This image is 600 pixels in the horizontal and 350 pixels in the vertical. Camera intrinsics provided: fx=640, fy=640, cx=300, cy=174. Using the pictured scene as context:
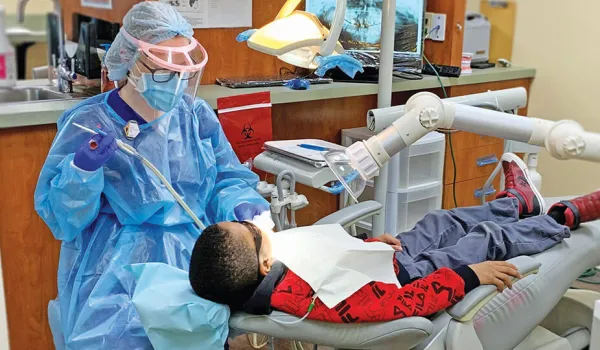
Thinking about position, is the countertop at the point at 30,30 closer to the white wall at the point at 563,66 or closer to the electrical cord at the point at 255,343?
the electrical cord at the point at 255,343

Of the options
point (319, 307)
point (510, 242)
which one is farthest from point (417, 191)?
point (319, 307)

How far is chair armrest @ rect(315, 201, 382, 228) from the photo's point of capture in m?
1.78

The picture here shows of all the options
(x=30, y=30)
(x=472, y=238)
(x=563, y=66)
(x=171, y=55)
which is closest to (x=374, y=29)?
(x=563, y=66)

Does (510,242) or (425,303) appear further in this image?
(510,242)

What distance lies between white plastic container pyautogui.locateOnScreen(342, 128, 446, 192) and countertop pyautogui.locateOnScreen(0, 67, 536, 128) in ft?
0.69

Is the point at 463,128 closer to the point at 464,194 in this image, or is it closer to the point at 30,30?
the point at 464,194

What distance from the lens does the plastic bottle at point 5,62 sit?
288 cm

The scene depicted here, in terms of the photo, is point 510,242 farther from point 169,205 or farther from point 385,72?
point 169,205

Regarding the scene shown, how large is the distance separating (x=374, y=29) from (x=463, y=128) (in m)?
1.52

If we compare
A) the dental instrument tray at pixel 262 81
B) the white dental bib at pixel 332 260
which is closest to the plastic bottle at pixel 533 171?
the white dental bib at pixel 332 260

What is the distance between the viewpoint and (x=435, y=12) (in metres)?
→ 3.18

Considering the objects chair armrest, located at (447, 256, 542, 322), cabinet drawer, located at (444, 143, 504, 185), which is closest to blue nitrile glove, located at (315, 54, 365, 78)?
chair armrest, located at (447, 256, 542, 322)

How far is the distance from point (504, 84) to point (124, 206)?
234cm

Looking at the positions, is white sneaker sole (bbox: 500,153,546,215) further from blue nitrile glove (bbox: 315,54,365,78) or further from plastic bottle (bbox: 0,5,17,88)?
plastic bottle (bbox: 0,5,17,88)
